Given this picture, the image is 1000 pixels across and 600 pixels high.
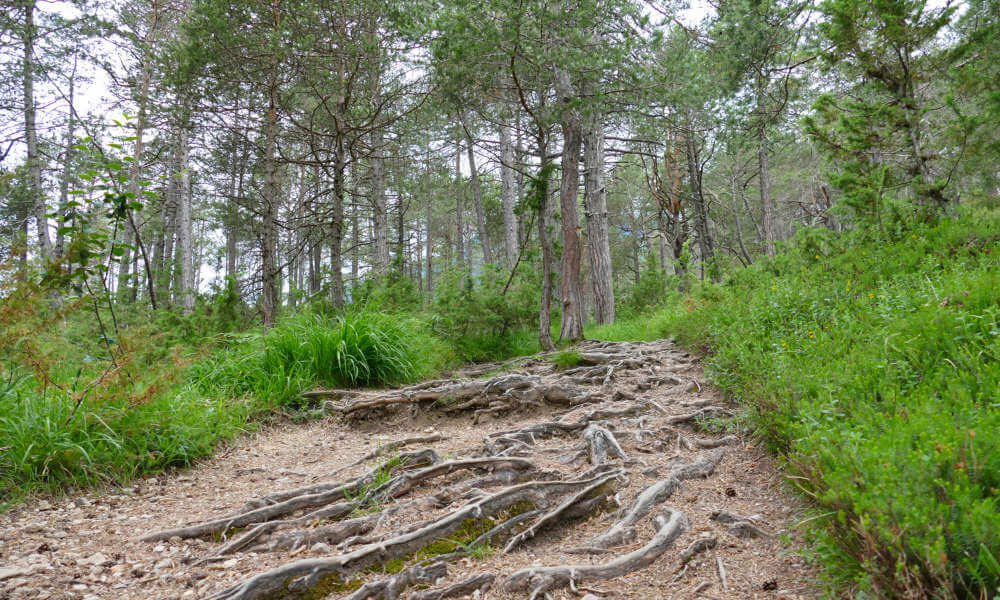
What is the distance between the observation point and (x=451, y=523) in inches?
99.5

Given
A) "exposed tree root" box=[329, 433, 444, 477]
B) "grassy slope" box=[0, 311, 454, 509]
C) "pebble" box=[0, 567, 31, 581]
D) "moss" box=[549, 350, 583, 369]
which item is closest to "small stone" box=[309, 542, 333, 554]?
"exposed tree root" box=[329, 433, 444, 477]

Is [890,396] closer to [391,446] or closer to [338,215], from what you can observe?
[391,446]

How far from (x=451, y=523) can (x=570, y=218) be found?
6.45m

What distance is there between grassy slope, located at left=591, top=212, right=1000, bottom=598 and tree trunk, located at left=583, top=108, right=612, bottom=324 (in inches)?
198

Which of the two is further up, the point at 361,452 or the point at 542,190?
the point at 542,190

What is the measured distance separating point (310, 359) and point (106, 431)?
2.48m

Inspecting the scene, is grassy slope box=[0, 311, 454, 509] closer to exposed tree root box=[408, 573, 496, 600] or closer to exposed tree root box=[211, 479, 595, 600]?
exposed tree root box=[211, 479, 595, 600]

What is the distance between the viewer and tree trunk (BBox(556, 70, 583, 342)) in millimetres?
8242

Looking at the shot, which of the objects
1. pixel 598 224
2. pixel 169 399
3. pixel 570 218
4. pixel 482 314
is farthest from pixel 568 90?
pixel 169 399

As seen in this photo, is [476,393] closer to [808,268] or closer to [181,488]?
[181,488]

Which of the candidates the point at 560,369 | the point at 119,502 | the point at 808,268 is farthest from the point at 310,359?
the point at 808,268

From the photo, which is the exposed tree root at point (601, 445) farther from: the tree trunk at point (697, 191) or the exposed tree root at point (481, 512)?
the tree trunk at point (697, 191)

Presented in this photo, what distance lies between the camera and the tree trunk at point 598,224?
10.6 metres

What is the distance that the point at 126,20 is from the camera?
1330 cm
